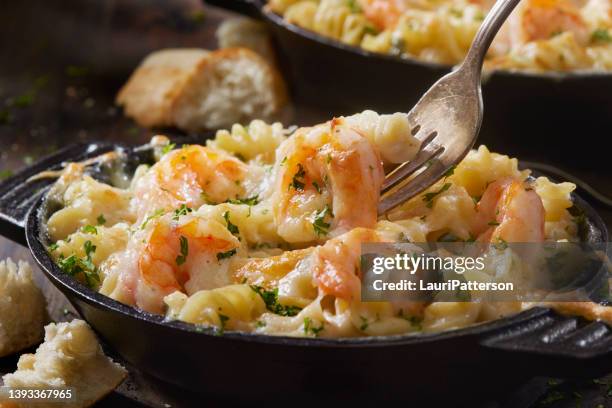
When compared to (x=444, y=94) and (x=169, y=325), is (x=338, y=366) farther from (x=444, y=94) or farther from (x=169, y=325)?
(x=444, y=94)

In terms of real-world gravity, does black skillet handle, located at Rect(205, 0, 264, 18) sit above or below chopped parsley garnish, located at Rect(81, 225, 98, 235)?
above

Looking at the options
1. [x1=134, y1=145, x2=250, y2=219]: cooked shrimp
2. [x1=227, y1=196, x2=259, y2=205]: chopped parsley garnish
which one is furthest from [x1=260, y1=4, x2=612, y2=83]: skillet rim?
[x1=227, y1=196, x2=259, y2=205]: chopped parsley garnish

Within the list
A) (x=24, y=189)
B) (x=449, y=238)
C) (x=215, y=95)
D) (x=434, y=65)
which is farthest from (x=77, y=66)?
(x=449, y=238)

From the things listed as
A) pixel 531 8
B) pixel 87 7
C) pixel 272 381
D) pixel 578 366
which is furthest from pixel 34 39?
pixel 578 366

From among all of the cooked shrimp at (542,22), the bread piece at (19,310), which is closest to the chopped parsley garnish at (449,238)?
the bread piece at (19,310)

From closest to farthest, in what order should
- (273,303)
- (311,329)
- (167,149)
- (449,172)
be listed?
(311,329)
(273,303)
(449,172)
(167,149)

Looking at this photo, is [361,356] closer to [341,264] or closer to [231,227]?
[341,264]

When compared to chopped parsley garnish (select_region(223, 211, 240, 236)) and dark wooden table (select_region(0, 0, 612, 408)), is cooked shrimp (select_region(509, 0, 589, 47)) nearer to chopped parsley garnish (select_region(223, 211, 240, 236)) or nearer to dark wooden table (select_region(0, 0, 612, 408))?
dark wooden table (select_region(0, 0, 612, 408))
